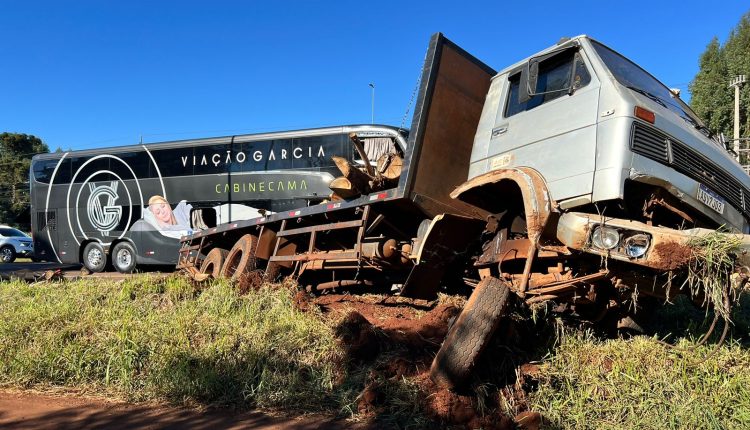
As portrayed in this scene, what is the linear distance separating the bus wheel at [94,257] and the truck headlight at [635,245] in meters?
15.7

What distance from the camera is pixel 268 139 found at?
13.2 metres

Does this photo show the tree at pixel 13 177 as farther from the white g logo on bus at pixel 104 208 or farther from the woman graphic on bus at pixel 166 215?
the woman graphic on bus at pixel 166 215

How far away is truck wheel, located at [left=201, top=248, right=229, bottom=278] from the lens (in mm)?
8203

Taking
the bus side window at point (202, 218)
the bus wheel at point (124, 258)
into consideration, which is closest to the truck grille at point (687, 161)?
the bus side window at point (202, 218)

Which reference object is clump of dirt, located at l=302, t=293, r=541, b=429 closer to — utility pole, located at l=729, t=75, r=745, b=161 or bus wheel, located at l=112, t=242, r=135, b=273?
bus wheel, located at l=112, t=242, r=135, b=273

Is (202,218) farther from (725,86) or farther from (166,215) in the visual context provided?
(725,86)

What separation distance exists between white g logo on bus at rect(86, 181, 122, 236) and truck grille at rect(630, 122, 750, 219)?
48.6 ft

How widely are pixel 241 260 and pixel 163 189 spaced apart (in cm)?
811

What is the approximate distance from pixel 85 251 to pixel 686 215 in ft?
54.5

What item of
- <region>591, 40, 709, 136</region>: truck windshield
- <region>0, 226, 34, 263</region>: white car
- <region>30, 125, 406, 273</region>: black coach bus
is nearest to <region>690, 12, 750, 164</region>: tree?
<region>30, 125, 406, 273</region>: black coach bus

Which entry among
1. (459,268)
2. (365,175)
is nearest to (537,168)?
(459,268)

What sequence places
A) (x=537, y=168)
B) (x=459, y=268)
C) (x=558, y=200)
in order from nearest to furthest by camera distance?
(x=558, y=200) < (x=537, y=168) < (x=459, y=268)

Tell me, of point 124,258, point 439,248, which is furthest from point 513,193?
point 124,258

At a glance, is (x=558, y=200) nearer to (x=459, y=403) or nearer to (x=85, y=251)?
(x=459, y=403)
